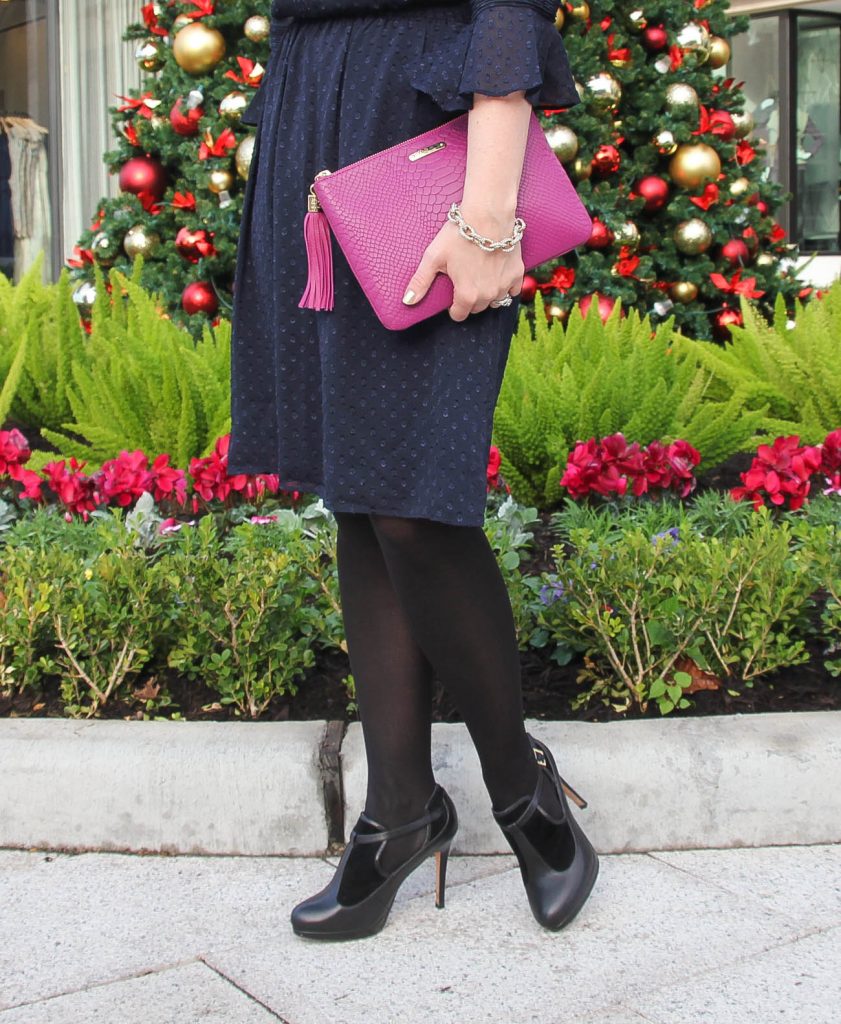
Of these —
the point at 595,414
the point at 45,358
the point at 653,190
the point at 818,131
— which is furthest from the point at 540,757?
the point at 818,131

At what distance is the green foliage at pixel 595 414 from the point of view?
2.91 metres

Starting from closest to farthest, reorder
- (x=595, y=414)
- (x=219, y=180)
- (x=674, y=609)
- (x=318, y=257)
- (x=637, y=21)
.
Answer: (x=318, y=257) → (x=674, y=609) → (x=595, y=414) → (x=219, y=180) → (x=637, y=21)

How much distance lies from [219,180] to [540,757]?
3189 millimetres

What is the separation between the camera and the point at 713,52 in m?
4.65

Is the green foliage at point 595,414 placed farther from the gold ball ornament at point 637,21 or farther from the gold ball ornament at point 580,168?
the gold ball ornament at point 637,21

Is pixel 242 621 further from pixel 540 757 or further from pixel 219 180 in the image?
pixel 219 180

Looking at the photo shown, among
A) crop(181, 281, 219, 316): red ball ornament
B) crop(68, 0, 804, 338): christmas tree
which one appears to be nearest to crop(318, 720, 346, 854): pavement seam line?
crop(68, 0, 804, 338): christmas tree

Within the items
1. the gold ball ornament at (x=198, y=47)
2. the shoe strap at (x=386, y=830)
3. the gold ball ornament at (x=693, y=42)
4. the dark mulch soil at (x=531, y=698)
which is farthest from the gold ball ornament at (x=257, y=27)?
the shoe strap at (x=386, y=830)

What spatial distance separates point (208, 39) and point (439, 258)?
3.40 metres

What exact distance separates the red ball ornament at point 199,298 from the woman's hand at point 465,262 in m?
3.08

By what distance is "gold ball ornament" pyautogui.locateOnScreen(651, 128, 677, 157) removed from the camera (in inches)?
177

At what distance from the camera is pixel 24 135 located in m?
7.24

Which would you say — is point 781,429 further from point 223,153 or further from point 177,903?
point 223,153

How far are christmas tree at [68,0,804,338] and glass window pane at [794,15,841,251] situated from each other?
8564mm
